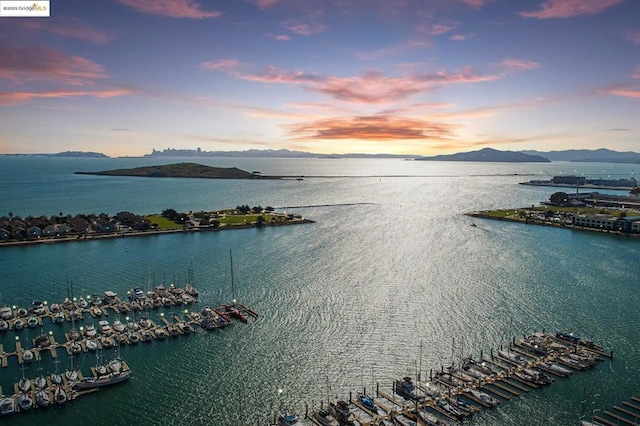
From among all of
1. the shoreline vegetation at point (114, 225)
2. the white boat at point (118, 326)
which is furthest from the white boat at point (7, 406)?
Result: the shoreline vegetation at point (114, 225)

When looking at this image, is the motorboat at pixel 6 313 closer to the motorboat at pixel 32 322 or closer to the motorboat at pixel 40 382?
the motorboat at pixel 32 322

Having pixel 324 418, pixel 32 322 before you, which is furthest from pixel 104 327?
pixel 324 418

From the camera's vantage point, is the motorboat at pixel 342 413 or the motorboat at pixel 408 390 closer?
the motorboat at pixel 342 413

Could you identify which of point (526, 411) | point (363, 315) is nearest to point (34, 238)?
point (363, 315)

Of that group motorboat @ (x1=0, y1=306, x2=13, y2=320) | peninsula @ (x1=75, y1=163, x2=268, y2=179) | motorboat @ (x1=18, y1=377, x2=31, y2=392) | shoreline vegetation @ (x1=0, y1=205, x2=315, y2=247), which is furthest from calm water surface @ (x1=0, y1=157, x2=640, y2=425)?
peninsula @ (x1=75, y1=163, x2=268, y2=179)

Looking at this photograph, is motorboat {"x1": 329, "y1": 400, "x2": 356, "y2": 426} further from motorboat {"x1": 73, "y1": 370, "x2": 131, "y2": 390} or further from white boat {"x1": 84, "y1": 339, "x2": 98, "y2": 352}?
white boat {"x1": 84, "y1": 339, "x2": 98, "y2": 352}

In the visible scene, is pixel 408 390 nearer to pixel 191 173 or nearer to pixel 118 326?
pixel 118 326
